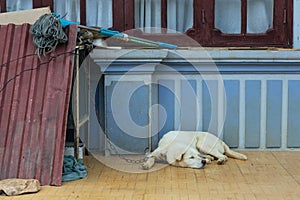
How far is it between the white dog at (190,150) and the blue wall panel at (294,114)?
817 mm

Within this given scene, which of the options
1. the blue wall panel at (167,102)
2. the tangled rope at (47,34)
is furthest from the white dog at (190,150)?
the tangled rope at (47,34)

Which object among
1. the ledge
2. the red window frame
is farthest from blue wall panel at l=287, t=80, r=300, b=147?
the red window frame

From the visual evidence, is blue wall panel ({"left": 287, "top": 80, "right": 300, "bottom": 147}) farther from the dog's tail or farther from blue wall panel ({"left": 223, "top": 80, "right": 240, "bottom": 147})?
the dog's tail

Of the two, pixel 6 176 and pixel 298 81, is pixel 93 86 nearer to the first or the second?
pixel 6 176

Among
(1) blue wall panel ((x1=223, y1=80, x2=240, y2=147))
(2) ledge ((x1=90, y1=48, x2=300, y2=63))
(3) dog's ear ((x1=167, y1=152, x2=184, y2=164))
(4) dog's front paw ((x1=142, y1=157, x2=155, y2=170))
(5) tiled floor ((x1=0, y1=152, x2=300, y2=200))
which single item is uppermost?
(2) ledge ((x1=90, y1=48, x2=300, y2=63))

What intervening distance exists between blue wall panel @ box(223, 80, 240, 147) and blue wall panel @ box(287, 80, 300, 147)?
2.11ft

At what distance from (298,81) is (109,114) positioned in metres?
2.35

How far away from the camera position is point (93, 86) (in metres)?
6.47

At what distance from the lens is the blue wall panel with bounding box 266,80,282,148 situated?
643 centimetres

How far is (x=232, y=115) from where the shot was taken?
21.3 feet

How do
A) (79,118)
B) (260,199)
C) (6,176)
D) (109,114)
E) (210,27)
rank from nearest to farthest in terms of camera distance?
1. (260,199)
2. (6,176)
3. (79,118)
4. (109,114)
5. (210,27)

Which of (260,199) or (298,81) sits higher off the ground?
(298,81)

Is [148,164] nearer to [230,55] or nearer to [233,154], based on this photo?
[233,154]

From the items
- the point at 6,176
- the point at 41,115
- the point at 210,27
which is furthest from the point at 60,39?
the point at 210,27
